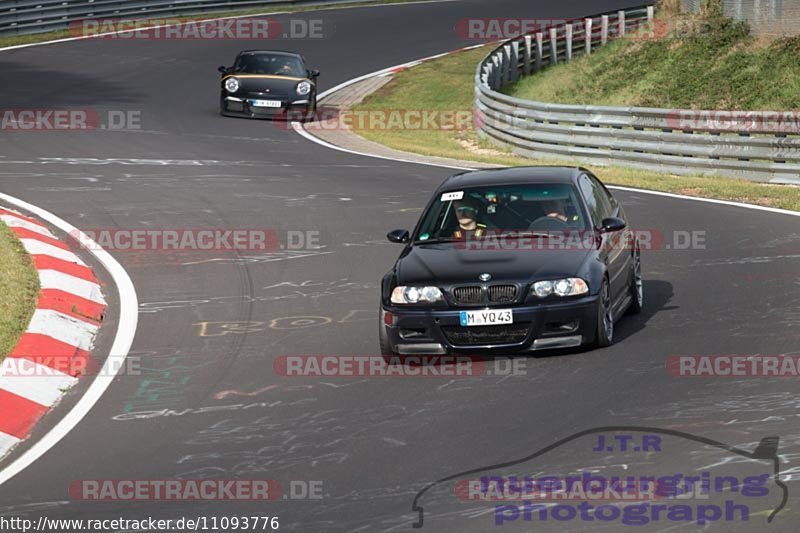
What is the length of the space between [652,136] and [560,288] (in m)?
13.1

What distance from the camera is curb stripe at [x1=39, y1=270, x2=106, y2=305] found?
13.2m

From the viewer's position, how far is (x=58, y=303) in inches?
497

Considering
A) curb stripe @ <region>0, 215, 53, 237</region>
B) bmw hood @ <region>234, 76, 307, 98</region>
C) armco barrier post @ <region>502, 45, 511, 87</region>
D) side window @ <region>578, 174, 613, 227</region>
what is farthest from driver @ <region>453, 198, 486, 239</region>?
armco barrier post @ <region>502, 45, 511, 87</region>

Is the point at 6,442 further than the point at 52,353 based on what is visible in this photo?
No

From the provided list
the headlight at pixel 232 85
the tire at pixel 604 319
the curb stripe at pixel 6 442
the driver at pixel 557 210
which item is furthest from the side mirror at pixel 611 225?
the headlight at pixel 232 85

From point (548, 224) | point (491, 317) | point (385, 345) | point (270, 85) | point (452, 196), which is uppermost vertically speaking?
point (452, 196)

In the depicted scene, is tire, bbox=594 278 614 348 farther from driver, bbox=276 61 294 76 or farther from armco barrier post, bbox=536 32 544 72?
armco barrier post, bbox=536 32 544 72

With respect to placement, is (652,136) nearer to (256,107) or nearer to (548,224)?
(256,107)

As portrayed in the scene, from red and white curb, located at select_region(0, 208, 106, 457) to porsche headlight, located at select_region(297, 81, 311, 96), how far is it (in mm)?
16120

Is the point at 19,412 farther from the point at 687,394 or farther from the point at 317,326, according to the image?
the point at 687,394

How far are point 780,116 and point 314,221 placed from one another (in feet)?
25.9

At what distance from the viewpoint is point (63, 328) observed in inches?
471

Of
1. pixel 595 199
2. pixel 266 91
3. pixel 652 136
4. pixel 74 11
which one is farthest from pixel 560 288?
pixel 74 11

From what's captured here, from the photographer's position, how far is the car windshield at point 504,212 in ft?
38.5
